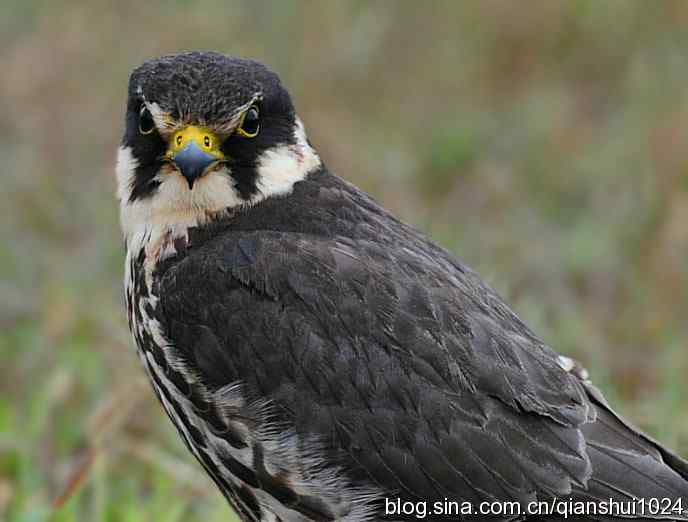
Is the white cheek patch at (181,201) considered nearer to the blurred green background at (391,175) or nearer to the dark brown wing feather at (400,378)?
the dark brown wing feather at (400,378)

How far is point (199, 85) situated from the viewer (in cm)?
380

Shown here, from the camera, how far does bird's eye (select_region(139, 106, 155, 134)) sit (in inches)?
151

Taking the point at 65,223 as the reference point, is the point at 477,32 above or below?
above

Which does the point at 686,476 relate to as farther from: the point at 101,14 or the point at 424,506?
the point at 101,14

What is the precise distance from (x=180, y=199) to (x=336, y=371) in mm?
702

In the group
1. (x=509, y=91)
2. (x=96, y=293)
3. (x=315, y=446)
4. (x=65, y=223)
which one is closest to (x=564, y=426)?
(x=315, y=446)

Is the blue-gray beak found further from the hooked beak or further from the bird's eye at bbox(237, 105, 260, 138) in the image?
the bird's eye at bbox(237, 105, 260, 138)

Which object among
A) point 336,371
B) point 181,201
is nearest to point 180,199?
point 181,201

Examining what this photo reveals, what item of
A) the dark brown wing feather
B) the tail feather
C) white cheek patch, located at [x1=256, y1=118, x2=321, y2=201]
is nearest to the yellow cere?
white cheek patch, located at [x1=256, y1=118, x2=321, y2=201]

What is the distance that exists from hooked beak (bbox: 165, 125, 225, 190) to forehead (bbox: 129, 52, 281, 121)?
0.05 meters

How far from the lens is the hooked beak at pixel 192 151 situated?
12.1 feet

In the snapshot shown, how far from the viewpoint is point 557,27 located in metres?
8.15

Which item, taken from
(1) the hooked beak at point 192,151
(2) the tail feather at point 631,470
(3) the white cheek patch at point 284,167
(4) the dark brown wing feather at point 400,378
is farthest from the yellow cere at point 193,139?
(2) the tail feather at point 631,470

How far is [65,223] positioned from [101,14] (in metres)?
1.90
